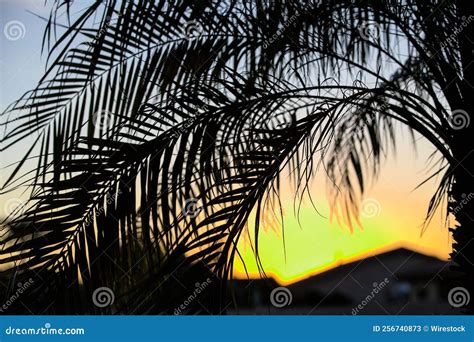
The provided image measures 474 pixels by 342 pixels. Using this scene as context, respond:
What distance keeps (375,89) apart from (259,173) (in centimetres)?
54

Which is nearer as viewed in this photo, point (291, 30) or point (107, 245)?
point (107, 245)

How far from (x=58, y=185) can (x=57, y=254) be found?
0.22 m

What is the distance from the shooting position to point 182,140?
2.10 m

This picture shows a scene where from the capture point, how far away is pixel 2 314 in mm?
2156

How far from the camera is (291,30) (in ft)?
8.90

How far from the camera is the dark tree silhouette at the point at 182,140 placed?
6.36ft

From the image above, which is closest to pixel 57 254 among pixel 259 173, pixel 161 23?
pixel 259 173

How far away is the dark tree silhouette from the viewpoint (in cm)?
194
